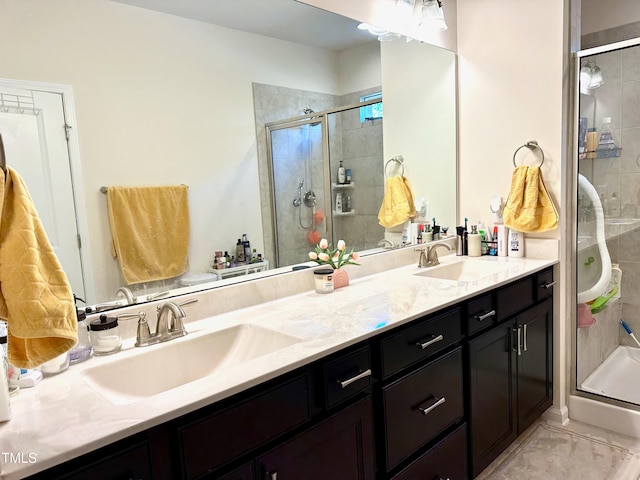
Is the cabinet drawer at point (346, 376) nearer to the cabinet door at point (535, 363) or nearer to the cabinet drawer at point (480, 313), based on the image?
the cabinet drawer at point (480, 313)

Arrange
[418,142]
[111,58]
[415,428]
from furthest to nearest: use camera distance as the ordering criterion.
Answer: [418,142], [415,428], [111,58]

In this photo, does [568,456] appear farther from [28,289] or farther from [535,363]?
[28,289]

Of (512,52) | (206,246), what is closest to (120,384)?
(206,246)

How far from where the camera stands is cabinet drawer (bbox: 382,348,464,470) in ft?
4.91

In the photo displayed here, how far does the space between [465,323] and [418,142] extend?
4.22 feet

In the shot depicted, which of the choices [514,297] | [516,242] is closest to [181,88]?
[514,297]

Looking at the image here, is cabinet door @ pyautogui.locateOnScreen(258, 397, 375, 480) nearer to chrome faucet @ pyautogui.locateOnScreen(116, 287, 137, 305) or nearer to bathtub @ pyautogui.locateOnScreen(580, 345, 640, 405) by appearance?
chrome faucet @ pyautogui.locateOnScreen(116, 287, 137, 305)

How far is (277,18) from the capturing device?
6.36 feet

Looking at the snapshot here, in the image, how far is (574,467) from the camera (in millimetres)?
2123

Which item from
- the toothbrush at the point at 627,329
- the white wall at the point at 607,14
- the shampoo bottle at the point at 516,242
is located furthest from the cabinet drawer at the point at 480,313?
the white wall at the point at 607,14

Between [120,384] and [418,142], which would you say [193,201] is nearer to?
[120,384]

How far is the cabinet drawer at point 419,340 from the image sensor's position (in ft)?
4.84

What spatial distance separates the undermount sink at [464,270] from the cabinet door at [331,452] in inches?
42.5

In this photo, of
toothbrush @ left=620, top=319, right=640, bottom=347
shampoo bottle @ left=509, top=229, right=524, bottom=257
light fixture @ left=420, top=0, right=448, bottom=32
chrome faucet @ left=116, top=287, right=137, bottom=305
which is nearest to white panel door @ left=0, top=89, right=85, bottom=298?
chrome faucet @ left=116, top=287, right=137, bottom=305
